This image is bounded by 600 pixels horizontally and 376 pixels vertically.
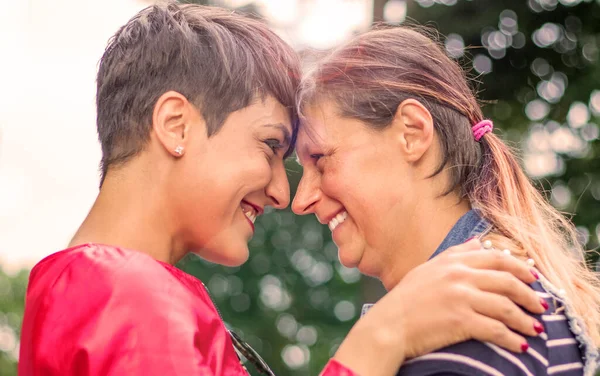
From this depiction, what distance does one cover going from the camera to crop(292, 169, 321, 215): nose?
190 cm

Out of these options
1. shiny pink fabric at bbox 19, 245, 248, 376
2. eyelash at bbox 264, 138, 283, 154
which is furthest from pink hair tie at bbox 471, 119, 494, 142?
shiny pink fabric at bbox 19, 245, 248, 376

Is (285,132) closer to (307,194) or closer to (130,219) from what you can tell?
(307,194)

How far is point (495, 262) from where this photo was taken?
1.41 meters

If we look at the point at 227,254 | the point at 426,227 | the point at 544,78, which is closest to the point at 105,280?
the point at 227,254

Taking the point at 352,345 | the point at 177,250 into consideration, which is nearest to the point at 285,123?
the point at 177,250

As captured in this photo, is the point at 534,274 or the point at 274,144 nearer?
the point at 534,274

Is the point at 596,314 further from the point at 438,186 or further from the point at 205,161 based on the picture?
the point at 205,161

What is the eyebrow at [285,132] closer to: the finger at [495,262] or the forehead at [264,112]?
the forehead at [264,112]

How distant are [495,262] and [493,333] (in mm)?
129

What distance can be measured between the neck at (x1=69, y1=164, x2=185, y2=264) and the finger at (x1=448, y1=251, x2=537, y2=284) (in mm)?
688

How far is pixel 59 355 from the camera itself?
59.7 inches

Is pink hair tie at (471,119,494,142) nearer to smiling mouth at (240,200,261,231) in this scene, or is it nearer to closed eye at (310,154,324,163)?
closed eye at (310,154,324,163)

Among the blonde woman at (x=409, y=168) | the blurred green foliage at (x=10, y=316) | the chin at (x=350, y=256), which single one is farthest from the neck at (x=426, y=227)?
the blurred green foliage at (x=10, y=316)

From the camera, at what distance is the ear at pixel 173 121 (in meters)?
1.80
